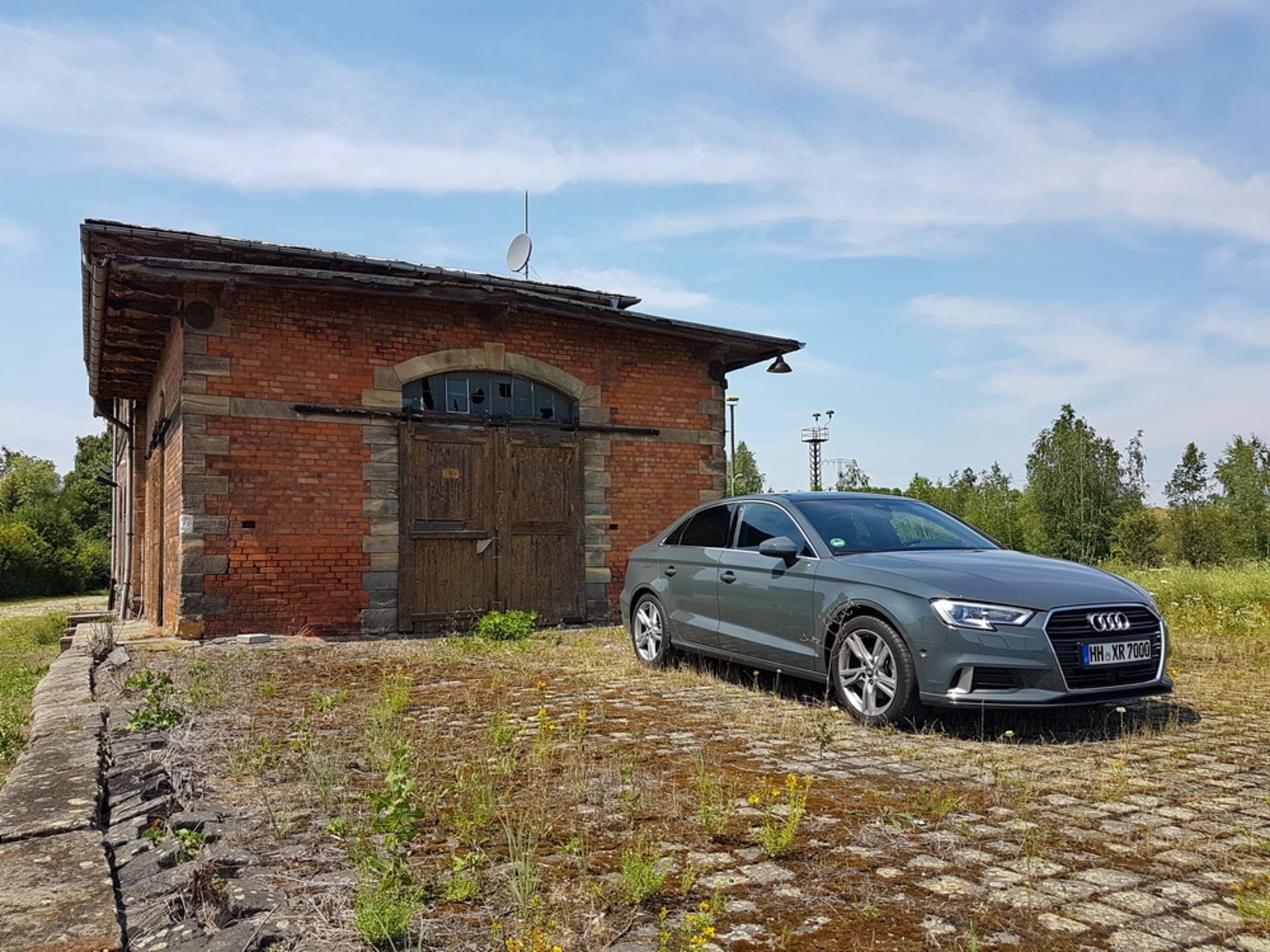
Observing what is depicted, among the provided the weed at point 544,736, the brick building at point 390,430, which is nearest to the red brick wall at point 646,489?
the brick building at point 390,430

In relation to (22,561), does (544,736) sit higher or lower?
higher

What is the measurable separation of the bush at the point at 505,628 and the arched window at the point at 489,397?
9.07 ft

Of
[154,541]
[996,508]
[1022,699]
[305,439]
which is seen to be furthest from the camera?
[996,508]

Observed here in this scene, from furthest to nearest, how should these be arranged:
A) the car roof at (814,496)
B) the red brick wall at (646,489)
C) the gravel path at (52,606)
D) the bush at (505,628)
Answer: the gravel path at (52,606), the red brick wall at (646,489), the bush at (505,628), the car roof at (814,496)

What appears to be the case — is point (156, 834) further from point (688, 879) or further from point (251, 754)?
point (688, 879)

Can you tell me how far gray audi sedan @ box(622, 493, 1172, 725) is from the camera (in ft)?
16.9

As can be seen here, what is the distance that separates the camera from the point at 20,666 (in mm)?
12773

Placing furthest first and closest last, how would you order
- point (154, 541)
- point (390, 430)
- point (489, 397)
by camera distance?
point (154, 541)
point (489, 397)
point (390, 430)

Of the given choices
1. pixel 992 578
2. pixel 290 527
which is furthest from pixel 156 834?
Result: pixel 290 527

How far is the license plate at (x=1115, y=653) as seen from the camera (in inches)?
204

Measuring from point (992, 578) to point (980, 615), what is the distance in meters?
0.33

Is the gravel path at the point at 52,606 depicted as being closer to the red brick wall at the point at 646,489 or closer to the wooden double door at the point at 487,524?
the wooden double door at the point at 487,524

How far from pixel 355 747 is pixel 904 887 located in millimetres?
3134

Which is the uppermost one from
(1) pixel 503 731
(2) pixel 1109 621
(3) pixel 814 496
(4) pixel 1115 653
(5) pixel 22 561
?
(3) pixel 814 496
